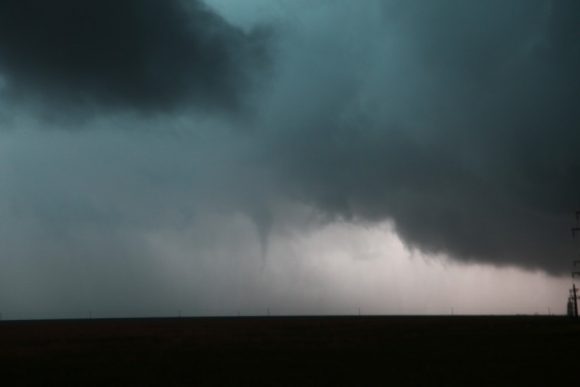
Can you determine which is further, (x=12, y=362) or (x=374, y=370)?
(x=12, y=362)

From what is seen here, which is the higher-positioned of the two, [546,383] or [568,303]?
[568,303]

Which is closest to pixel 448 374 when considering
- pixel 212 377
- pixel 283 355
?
pixel 212 377

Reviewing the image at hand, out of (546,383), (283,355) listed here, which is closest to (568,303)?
(283,355)

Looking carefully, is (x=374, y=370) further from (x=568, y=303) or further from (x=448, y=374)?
(x=568, y=303)

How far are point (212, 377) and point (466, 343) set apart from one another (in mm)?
37829

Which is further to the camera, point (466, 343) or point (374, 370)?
point (466, 343)

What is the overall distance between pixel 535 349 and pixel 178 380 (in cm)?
3743

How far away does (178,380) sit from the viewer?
1678 inches

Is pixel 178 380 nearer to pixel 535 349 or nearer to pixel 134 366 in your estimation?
pixel 134 366

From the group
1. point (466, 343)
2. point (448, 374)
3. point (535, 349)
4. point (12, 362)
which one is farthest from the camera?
point (466, 343)

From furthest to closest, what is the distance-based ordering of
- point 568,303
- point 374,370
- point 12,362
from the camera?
point 568,303
point 12,362
point 374,370

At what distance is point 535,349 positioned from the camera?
61.7m

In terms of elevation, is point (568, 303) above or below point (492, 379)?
above

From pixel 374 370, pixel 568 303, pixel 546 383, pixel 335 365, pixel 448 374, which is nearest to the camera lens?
pixel 546 383
